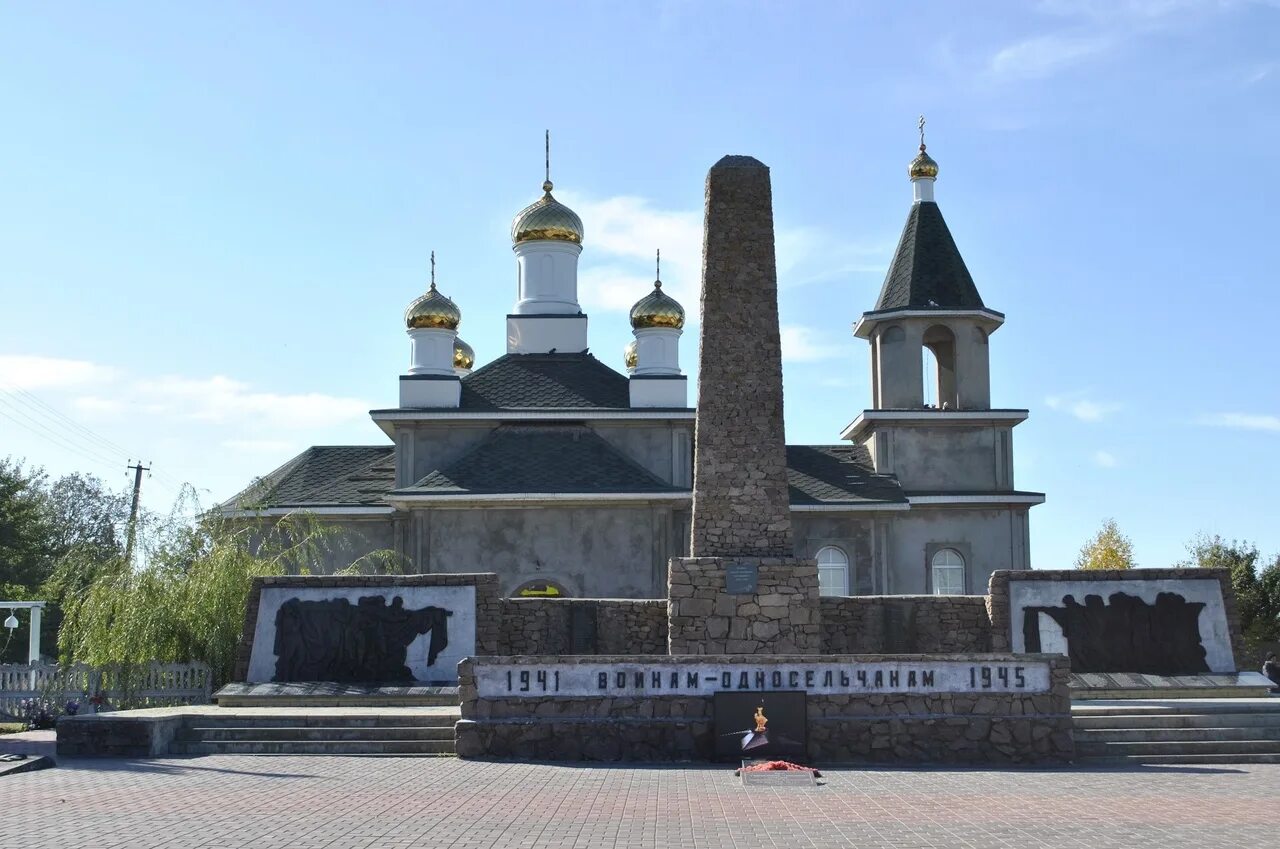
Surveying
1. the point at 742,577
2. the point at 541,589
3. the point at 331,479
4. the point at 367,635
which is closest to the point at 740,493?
the point at 742,577

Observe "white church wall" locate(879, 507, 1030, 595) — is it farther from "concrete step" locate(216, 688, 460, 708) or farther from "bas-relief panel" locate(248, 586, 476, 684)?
"concrete step" locate(216, 688, 460, 708)

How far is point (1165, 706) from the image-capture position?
18.0m

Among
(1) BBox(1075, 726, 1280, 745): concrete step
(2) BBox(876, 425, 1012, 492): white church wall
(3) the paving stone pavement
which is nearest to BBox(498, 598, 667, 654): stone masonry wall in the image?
(3) the paving stone pavement

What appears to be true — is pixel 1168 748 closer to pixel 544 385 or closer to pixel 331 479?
pixel 544 385

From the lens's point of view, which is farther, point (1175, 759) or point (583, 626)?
point (583, 626)

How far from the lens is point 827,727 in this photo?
53.1 feet

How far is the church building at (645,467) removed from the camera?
30547mm

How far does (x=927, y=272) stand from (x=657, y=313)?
20.2 feet

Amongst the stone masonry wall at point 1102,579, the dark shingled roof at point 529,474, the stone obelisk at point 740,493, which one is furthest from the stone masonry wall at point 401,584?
the dark shingled roof at point 529,474

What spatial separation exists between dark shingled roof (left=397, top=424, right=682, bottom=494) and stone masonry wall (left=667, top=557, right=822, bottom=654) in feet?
34.8

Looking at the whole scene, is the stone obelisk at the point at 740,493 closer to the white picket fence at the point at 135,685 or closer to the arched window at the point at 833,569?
the white picket fence at the point at 135,685

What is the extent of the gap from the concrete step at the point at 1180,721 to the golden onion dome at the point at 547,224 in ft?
72.2

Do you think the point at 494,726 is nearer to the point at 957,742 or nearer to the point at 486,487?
the point at 957,742

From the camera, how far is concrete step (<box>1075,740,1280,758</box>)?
53.7 ft
